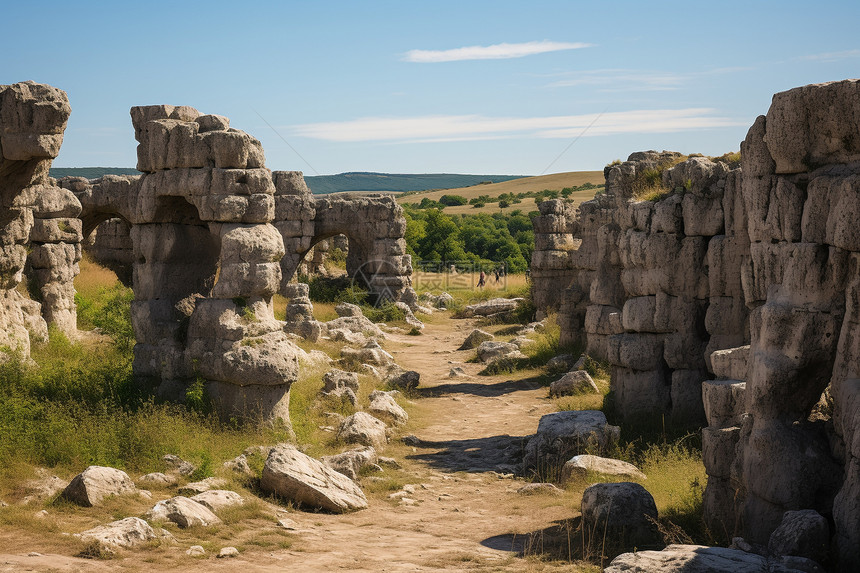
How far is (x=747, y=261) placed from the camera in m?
7.45

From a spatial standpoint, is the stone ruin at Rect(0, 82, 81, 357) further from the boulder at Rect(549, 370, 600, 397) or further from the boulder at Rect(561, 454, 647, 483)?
the boulder at Rect(549, 370, 600, 397)

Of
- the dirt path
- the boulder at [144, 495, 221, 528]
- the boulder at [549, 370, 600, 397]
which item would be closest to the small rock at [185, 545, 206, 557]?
Answer: the dirt path

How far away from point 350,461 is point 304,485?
1439 millimetres

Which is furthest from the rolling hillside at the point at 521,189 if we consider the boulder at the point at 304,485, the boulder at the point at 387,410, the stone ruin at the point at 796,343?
the stone ruin at the point at 796,343

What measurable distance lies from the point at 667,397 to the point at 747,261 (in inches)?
190

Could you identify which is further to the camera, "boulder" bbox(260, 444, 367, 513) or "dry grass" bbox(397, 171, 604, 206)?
"dry grass" bbox(397, 171, 604, 206)

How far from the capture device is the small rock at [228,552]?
22.7 feet

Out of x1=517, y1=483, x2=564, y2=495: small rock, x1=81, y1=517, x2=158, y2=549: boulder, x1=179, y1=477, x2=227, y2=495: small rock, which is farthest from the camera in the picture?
x1=517, y1=483, x2=564, y2=495: small rock

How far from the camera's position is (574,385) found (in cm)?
1452

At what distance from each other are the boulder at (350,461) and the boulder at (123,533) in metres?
3.02

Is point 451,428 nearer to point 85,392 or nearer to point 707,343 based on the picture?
point 707,343

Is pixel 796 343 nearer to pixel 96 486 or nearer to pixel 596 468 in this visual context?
pixel 596 468

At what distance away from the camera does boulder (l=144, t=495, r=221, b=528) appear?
739 centimetres

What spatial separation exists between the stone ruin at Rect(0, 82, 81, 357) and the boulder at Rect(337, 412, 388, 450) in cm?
438
